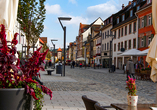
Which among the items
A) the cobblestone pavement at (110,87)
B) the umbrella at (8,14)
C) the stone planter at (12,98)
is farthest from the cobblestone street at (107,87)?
the stone planter at (12,98)

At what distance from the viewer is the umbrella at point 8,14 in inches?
267

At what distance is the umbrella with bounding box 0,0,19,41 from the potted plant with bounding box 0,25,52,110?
338 cm

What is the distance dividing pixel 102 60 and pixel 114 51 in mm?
12651

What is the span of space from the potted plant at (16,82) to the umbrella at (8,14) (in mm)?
3381

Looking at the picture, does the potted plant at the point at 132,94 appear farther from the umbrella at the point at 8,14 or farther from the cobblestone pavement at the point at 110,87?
the cobblestone pavement at the point at 110,87

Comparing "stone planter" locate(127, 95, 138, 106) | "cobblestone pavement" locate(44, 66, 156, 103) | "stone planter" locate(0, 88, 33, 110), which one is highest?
"stone planter" locate(0, 88, 33, 110)

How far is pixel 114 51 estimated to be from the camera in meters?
55.2

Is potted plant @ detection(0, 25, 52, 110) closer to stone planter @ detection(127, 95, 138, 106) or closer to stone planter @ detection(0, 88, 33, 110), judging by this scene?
stone planter @ detection(0, 88, 33, 110)

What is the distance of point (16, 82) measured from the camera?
3.46m

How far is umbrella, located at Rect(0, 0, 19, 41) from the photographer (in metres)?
6.77

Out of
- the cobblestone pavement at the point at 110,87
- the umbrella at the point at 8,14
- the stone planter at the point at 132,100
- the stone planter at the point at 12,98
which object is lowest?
the cobblestone pavement at the point at 110,87

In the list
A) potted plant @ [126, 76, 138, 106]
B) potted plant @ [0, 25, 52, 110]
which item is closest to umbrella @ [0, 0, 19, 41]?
potted plant @ [0, 25, 52, 110]

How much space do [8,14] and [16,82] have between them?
398 centimetres

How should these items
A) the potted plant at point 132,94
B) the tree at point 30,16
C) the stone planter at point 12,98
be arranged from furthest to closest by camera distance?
the tree at point 30,16 → the potted plant at point 132,94 → the stone planter at point 12,98
